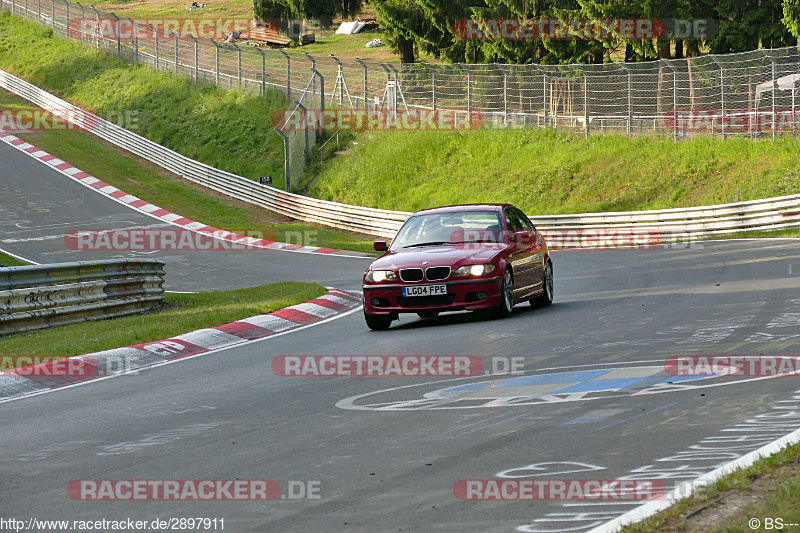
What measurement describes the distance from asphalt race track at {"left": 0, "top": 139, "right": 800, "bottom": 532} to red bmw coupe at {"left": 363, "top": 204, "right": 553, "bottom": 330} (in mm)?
335

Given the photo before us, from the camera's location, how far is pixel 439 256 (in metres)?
12.8

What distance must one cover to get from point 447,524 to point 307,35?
3163 inches

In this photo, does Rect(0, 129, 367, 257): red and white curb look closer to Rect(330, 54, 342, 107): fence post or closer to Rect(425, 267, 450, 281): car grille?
Rect(330, 54, 342, 107): fence post

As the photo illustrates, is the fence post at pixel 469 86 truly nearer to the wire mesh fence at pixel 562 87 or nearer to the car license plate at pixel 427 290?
the wire mesh fence at pixel 562 87

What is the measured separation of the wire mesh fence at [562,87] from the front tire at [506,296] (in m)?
18.9

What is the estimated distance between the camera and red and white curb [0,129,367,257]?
30.4m

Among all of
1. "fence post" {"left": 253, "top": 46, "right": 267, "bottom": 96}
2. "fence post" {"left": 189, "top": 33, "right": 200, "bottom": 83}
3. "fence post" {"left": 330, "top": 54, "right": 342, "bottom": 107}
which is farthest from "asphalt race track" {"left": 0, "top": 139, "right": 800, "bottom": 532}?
"fence post" {"left": 189, "top": 33, "right": 200, "bottom": 83}

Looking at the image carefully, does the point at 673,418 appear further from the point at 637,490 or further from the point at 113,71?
the point at 113,71

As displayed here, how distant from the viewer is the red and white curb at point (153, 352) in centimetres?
1027

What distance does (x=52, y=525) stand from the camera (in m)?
5.05

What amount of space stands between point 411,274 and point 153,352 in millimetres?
3096

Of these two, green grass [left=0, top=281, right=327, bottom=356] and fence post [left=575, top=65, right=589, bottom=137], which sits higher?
fence post [left=575, top=65, right=589, bottom=137]

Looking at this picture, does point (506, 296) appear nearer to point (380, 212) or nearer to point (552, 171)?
point (380, 212)

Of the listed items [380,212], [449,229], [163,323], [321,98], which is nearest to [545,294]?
[449,229]
